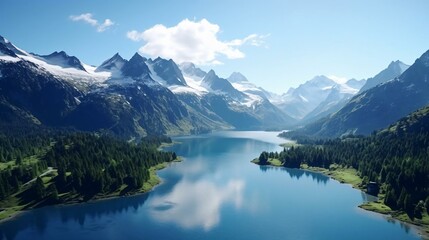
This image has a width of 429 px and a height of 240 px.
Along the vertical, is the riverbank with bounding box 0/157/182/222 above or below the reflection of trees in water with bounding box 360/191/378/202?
below

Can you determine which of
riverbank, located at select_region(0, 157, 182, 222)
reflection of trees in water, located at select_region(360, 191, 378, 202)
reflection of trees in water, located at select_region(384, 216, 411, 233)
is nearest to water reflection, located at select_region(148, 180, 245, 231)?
riverbank, located at select_region(0, 157, 182, 222)

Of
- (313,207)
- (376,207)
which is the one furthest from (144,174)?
(376,207)

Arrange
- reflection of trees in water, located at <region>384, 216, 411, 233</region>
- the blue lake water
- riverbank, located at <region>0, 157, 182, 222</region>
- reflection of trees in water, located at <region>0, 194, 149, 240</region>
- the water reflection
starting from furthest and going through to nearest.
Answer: riverbank, located at <region>0, 157, 182, 222</region>
the water reflection
reflection of trees in water, located at <region>0, 194, 149, 240</region>
reflection of trees in water, located at <region>384, 216, 411, 233</region>
the blue lake water

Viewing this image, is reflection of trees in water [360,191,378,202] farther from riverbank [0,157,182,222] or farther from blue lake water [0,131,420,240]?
riverbank [0,157,182,222]

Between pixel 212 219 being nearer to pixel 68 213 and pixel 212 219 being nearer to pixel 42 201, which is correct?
pixel 68 213

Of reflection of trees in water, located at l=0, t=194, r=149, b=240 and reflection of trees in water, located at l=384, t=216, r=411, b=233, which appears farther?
reflection of trees in water, located at l=0, t=194, r=149, b=240

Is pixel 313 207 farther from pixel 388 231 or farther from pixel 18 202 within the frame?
pixel 18 202

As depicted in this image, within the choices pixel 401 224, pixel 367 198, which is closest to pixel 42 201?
pixel 401 224
